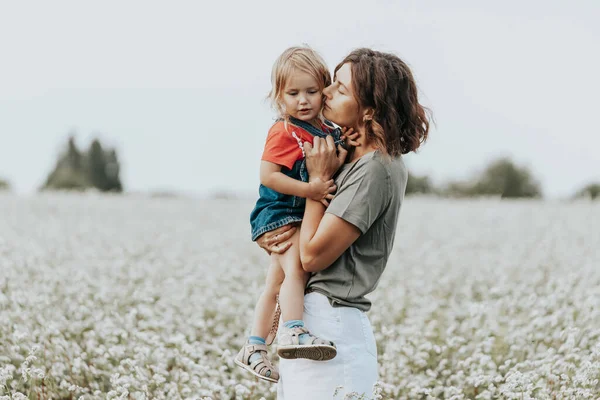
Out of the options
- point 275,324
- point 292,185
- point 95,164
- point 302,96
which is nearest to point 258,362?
point 275,324

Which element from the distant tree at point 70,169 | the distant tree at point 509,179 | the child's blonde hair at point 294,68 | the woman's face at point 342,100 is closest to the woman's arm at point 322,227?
the woman's face at point 342,100

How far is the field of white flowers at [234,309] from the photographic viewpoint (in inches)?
225

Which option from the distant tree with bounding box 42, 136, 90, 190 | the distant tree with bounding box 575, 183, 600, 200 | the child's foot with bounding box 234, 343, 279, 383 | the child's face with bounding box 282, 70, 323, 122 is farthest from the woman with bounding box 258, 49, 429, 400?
the distant tree with bounding box 42, 136, 90, 190

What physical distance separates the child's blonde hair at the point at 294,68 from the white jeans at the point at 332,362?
1.15m

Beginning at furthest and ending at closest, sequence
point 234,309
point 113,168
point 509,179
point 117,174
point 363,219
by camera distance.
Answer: point 117,174 → point 113,168 → point 509,179 → point 234,309 → point 363,219

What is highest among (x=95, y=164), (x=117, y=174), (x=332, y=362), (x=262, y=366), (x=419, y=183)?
(x=332, y=362)

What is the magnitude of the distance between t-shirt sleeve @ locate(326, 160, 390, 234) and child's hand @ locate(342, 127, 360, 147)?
Answer: 22 centimetres

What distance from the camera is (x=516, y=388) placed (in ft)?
16.1

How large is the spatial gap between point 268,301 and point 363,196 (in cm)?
100

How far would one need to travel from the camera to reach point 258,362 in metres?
4.39

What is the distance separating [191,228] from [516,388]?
397 inches

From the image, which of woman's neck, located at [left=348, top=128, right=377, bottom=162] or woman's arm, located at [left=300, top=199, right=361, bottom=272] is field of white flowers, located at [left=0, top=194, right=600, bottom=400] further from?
woman's neck, located at [left=348, top=128, right=377, bottom=162]

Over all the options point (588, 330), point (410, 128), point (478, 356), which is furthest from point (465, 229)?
point (410, 128)

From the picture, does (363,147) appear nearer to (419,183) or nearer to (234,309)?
(234,309)
